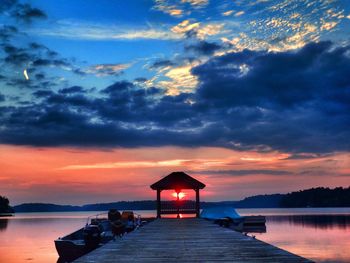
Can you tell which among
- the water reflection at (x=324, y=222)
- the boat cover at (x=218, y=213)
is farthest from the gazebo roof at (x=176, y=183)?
the water reflection at (x=324, y=222)

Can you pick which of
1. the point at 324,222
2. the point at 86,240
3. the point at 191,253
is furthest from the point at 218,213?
the point at 324,222

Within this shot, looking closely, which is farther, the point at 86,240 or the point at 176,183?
Result: the point at 176,183

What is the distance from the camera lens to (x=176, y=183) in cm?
3841

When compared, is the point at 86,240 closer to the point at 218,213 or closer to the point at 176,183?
the point at 176,183

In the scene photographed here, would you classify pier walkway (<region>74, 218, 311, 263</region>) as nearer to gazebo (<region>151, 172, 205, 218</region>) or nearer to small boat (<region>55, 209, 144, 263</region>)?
small boat (<region>55, 209, 144, 263</region>)

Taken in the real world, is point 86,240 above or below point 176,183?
below

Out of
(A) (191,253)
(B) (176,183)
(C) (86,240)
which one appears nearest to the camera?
(A) (191,253)

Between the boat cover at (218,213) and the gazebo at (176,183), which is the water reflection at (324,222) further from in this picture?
the gazebo at (176,183)

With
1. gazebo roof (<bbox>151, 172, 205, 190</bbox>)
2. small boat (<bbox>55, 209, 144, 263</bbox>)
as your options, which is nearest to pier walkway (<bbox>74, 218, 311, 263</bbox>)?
small boat (<bbox>55, 209, 144, 263</bbox>)

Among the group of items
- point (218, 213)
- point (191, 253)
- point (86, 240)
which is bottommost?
point (86, 240)

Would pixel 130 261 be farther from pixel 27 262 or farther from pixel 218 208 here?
pixel 218 208

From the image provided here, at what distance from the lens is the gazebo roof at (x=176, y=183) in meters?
38.3

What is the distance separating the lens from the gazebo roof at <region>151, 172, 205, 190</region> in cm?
3834

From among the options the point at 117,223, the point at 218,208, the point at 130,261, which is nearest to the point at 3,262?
the point at 117,223
